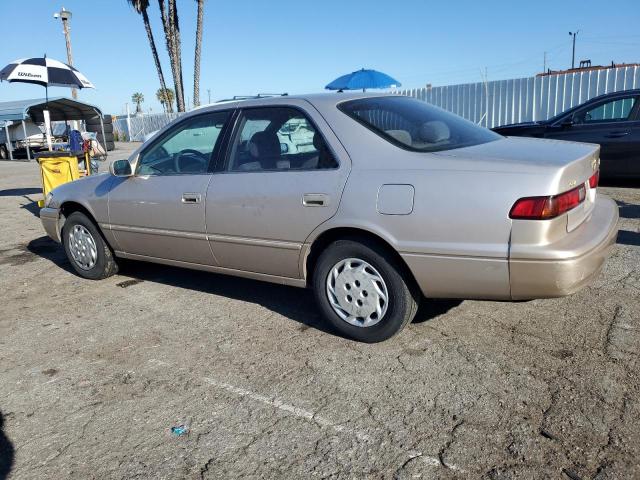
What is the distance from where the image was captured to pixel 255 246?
4031 mm

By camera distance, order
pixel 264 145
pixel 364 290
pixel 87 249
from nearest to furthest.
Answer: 1. pixel 364 290
2. pixel 264 145
3. pixel 87 249

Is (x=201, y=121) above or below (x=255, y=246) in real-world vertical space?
above

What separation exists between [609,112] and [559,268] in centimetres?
653

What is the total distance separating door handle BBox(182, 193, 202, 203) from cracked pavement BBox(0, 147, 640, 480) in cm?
88

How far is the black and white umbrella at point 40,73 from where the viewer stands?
9039 mm

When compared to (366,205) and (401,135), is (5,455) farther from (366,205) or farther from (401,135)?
(401,135)

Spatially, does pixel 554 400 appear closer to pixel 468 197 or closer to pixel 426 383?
pixel 426 383

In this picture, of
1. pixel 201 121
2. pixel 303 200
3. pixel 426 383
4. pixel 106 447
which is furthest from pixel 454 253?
pixel 201 121

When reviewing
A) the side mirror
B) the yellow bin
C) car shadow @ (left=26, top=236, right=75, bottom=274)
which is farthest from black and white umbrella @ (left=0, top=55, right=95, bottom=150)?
the side mirror

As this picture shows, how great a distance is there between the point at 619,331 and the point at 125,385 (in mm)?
3075

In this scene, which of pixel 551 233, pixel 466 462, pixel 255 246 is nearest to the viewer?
pixel 466 462

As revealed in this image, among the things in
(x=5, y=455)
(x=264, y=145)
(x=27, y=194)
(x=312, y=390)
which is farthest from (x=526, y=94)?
(x=5, y=455)

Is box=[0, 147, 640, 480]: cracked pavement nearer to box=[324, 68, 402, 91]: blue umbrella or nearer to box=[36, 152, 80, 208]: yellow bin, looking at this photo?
box=[36, 152, 80, 208]: yellow bin

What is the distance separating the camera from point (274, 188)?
12.7ft
